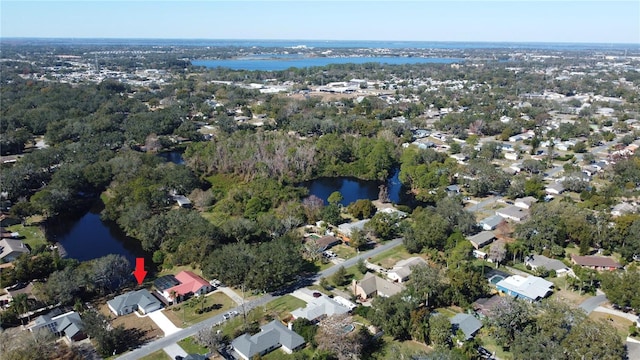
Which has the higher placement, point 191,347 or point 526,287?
point 526,287

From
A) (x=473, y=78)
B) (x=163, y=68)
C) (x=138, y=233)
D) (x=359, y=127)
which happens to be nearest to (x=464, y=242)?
(x=138, y=233)

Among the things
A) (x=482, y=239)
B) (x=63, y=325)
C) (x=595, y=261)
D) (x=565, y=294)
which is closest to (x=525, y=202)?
(x=482, y=239)

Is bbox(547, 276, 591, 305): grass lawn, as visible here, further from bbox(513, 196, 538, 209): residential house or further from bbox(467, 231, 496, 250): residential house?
bbox(513, 196, 538, 209): residential house

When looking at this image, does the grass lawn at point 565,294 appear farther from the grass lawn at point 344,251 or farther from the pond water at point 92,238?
the pond water at point 92,238

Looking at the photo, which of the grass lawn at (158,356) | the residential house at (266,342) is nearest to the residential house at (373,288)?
the residential house at (266,342)

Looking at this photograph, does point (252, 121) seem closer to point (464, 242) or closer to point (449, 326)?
point (464, 242)

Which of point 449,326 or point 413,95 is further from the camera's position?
point 413,95

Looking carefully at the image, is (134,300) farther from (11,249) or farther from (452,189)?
(452,189)
